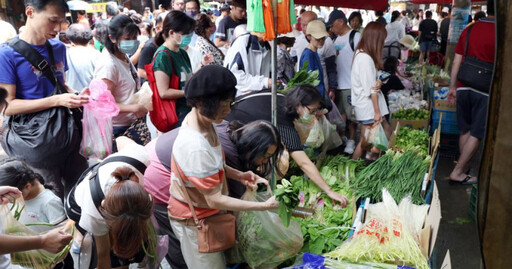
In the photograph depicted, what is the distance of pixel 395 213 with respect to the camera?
3.07 m

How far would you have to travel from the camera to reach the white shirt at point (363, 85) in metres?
4.93

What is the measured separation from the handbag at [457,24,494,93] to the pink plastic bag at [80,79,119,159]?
13.3 feet

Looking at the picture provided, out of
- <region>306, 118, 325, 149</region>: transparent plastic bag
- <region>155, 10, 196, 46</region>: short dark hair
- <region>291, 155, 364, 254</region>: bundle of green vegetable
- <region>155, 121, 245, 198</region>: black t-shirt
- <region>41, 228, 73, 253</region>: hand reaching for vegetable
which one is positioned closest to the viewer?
<region>41, 228, 73, 253</region>: hand reaching for vegetable

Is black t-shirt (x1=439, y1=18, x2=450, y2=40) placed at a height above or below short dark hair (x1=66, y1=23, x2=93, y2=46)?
below

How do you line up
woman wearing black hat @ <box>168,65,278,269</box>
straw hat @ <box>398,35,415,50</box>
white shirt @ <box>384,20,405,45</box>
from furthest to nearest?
straw hat @ <box>398,35,415,50</box> < white shirt @ <box>384,20,405,45</box> < woman wearing black hat @ <box>168,65,278,269</box>

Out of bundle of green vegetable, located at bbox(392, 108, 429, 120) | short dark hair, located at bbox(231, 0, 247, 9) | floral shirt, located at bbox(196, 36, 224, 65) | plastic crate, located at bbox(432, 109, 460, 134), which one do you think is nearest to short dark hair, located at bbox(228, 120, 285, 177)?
floral shirt, located at bbox(196, 36, 224, 65)

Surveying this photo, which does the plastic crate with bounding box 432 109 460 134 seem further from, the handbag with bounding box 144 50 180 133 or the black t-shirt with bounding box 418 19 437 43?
the black t-shirt with bounding box 418 19 437 43

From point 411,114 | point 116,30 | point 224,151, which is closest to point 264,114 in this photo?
point 224,151

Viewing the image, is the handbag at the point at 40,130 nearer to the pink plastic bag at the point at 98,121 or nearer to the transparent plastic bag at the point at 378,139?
the pink plastic bag at the point at 98,121

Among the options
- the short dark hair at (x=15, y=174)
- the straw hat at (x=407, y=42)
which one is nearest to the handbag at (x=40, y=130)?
the short dark hair at (x=15, y=174)

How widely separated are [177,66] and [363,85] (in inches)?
88.9

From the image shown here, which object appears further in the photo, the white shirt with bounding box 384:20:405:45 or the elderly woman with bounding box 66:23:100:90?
the white shirt with bounding box 384:20:405:45

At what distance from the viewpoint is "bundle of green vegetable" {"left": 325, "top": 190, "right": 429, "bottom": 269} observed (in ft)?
8.27

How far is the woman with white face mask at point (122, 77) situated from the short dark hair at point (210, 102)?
146 centimetres
